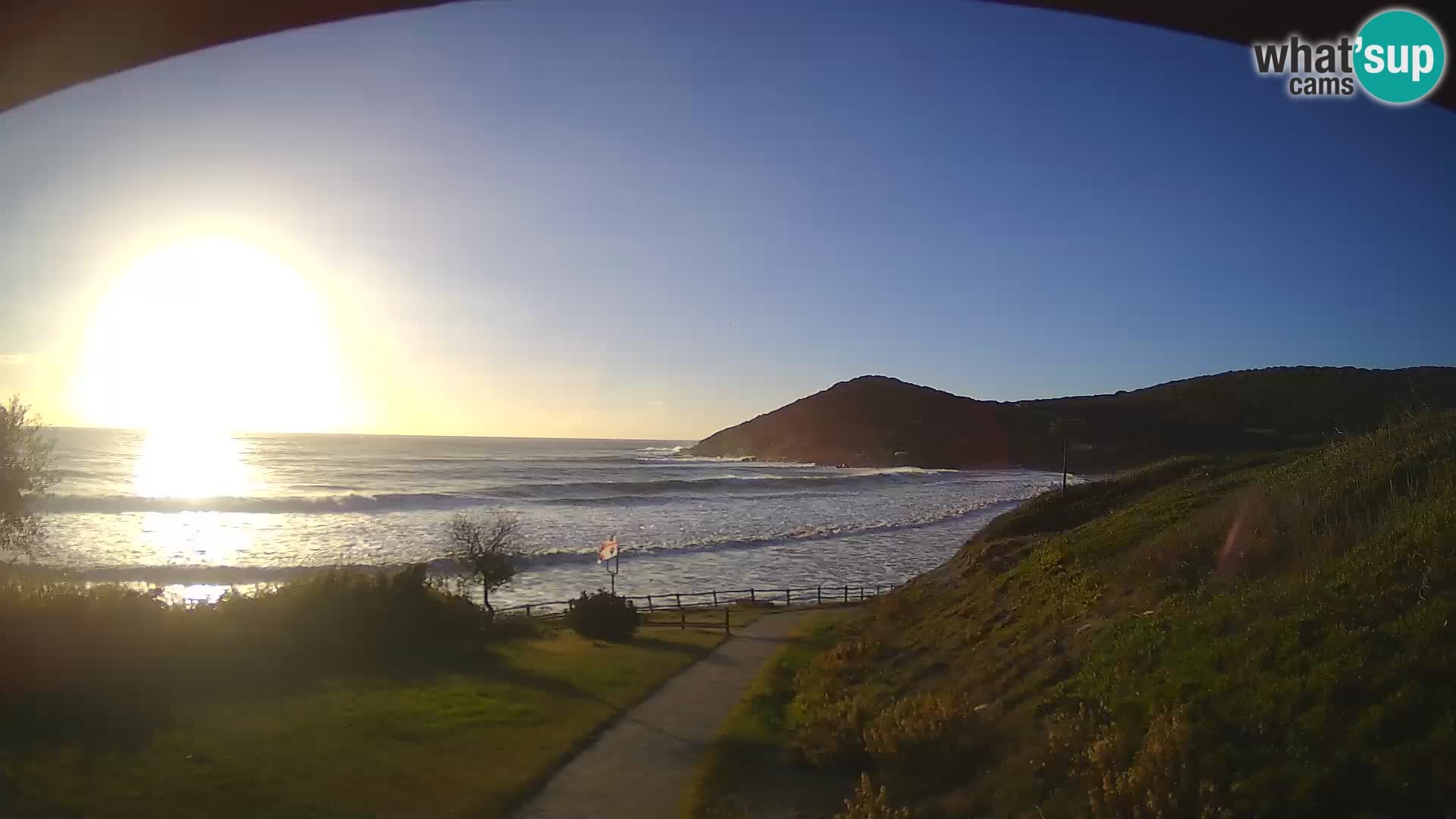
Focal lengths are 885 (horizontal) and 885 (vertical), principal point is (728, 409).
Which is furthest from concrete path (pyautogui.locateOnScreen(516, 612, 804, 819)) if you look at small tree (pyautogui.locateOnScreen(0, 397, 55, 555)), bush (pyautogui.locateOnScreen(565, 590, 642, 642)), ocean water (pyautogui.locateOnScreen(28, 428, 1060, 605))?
small tree (pyautogui.locateOnScreen(0, 397, 55, 555))

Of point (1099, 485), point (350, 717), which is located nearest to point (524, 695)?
point (350, 717)

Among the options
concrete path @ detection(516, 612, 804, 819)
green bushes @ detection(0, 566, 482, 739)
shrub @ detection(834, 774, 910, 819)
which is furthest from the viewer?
green bushes @ detection(0, 566, 482, 739)

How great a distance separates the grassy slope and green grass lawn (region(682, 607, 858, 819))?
1.53ft

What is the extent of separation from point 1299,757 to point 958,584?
1437 centimetres

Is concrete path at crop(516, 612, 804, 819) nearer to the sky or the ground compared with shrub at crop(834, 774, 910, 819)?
nearer to the ground

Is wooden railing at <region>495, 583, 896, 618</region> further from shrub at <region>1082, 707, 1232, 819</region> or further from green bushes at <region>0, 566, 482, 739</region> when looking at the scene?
shrub at <region>1082, 707, 1232, 819</region>

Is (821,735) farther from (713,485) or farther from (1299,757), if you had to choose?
(713,485)

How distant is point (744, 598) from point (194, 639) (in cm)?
2339

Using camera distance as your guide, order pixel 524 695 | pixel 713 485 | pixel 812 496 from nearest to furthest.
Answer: pixel 524 695, pixel 812 496, pixel 713 485

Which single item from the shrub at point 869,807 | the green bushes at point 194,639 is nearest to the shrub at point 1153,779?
the shrub at point 869,807

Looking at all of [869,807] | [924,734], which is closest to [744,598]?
[924,734]

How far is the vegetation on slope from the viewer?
51.3 metres

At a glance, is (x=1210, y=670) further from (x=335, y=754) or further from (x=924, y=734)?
(x=335, y=754)

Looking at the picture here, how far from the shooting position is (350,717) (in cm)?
1420
